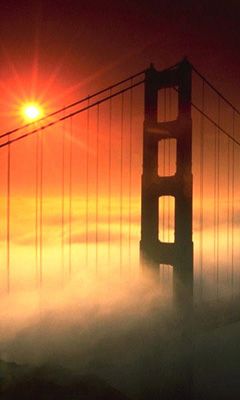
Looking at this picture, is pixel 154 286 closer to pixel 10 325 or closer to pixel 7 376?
pixel 7 376

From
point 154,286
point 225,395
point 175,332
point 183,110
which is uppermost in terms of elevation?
point 183,110

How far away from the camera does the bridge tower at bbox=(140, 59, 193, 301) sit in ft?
58.0

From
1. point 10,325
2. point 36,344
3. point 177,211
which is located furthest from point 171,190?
point 10,325

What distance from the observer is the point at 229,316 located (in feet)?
59.4

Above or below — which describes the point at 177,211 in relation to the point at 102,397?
above

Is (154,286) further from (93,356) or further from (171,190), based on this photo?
(93,356)

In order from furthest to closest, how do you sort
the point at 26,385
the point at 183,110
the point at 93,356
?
the point at 93,356
the point at 183,110
the point at 26,385

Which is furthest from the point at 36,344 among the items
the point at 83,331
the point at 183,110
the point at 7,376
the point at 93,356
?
the point at 183,110

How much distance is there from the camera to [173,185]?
17.9 meters

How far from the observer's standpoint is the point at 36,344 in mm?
33312

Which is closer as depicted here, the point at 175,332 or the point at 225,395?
the point at 175,332

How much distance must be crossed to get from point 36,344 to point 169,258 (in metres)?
18.0

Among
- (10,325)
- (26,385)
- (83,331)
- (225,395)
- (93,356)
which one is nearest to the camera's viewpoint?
(26,385)

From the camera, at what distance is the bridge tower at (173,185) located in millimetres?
17688
